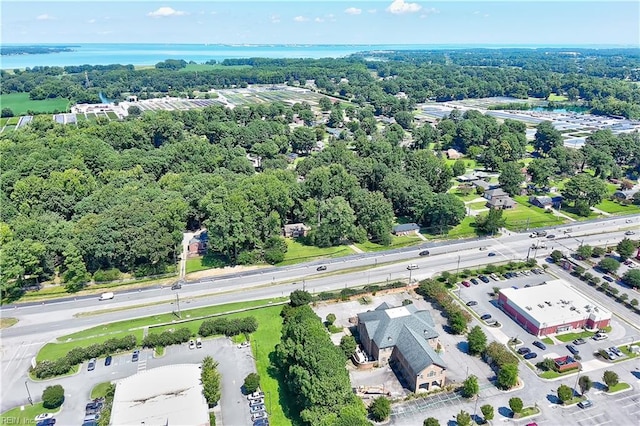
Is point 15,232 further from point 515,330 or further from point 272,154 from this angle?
point 515,330

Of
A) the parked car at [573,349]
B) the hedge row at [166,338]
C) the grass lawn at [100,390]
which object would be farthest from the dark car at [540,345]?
the grass lawn at [100,390]

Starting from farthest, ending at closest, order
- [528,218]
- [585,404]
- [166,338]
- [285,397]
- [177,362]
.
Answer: [528,218], [166,338], [177,362], [285,397], [585,404]

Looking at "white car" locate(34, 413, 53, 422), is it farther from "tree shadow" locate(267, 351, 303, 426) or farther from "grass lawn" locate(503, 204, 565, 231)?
"grass lawn" locate(503, 204, 565, 231)

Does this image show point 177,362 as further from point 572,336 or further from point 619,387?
point 572,336

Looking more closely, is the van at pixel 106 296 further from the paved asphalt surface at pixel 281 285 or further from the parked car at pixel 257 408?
the parked car at pixel 257 408

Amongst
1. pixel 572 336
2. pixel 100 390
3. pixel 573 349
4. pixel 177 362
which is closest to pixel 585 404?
pixel 573 349

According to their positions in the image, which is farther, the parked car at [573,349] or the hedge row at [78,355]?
the parked car at [573,349]
